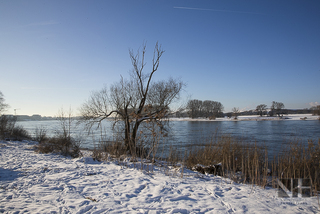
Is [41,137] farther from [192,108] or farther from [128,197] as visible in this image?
[128,197]

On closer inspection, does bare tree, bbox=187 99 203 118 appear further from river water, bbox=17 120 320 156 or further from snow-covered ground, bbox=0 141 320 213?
snow-covered ground, bbox=0 141 320 213

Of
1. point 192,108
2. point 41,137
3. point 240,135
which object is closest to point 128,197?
point 192,108

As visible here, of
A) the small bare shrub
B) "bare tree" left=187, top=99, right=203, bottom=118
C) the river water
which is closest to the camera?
the river water

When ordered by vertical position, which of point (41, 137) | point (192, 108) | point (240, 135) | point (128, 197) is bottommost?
point (240, 135)

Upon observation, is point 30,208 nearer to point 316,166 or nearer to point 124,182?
point 124,182

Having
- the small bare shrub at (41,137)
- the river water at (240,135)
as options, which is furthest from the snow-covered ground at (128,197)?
the small bare shrub at (41,137)

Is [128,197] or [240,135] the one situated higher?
[128,197]

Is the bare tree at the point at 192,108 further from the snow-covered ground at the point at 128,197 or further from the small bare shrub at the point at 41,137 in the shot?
the small bare shrub at the point at 41,137

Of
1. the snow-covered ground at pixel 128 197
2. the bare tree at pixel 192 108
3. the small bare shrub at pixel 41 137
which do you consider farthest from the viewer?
the small bare shrub at pixel 41 137

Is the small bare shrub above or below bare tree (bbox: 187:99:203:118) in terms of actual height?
below

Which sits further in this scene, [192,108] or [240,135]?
[240,135]

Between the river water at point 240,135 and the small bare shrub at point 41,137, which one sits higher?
the small bare shrub at point 41,137

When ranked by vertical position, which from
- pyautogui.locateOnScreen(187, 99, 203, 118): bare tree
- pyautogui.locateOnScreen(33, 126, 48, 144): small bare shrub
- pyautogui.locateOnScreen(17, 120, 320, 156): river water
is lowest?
pyautogui.locateOnScreen(17, 120, 320, 156): river water

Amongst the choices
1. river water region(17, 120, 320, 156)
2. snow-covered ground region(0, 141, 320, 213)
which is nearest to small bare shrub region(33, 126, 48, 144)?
river water region(17, 120, 320, 156)
